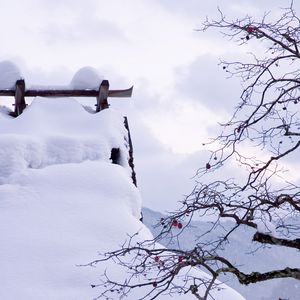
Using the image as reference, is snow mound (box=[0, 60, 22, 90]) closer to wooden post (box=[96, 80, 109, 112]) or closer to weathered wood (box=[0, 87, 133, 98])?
weathered wood (box=[0, 87, 133, 98])

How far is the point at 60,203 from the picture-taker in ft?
22.0

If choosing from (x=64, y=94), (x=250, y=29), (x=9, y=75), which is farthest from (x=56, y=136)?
(x=250, y=29)

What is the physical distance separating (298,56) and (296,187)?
118 cm

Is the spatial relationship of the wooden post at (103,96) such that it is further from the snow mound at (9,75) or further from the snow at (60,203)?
the snow mound at (9,75)

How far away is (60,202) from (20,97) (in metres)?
4.02

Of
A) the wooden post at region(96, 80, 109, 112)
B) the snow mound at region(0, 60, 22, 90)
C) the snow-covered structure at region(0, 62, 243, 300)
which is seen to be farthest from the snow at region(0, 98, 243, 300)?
the snow mound at region(0, 60, 22, 90)

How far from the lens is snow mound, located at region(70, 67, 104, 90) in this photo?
34.6 ft

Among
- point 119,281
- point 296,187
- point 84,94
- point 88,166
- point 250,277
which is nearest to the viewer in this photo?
point 296,187

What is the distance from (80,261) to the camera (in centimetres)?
555

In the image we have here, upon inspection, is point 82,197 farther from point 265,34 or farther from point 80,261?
point 265,34

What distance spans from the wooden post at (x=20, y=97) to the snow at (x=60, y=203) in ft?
1.05

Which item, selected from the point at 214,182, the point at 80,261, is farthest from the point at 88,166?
the point at 214,182

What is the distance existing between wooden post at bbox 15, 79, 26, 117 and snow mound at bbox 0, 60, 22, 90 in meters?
0.20

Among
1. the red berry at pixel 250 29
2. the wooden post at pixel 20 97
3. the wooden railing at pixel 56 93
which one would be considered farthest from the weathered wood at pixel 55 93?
the red berry at pixel 250 29
